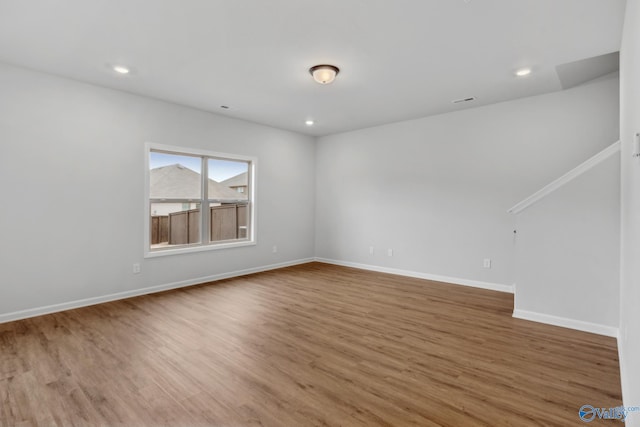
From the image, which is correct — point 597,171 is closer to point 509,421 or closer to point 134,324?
point 509,421

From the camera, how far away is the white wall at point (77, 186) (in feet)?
10.9

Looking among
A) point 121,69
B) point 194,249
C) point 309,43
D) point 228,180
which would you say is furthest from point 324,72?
point 194,249

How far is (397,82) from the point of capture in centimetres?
373

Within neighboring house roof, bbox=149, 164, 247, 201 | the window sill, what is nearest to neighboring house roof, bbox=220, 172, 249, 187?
neighboring house roof, bbox=149, 164, 247, 201

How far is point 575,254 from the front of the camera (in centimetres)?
313

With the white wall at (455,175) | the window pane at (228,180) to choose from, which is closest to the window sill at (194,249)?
the window pane at (228,180)

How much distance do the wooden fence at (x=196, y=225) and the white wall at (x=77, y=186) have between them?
32 cm

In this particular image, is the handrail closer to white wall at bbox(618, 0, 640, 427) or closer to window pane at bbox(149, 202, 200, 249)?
white wall at bbox(618, 0, 640, 427)

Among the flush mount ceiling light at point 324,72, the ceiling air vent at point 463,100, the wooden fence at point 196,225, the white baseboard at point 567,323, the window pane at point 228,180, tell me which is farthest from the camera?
the window pane at point 228,180

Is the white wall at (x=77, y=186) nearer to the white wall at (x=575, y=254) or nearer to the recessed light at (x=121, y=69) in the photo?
the recessed light at (x=121, y=69)

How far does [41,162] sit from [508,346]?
5122 mm

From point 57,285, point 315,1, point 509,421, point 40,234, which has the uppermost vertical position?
point 315,1

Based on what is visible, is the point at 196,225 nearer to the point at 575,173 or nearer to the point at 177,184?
the point at 177,184

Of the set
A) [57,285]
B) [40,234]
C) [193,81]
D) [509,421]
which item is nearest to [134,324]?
[57,285]
